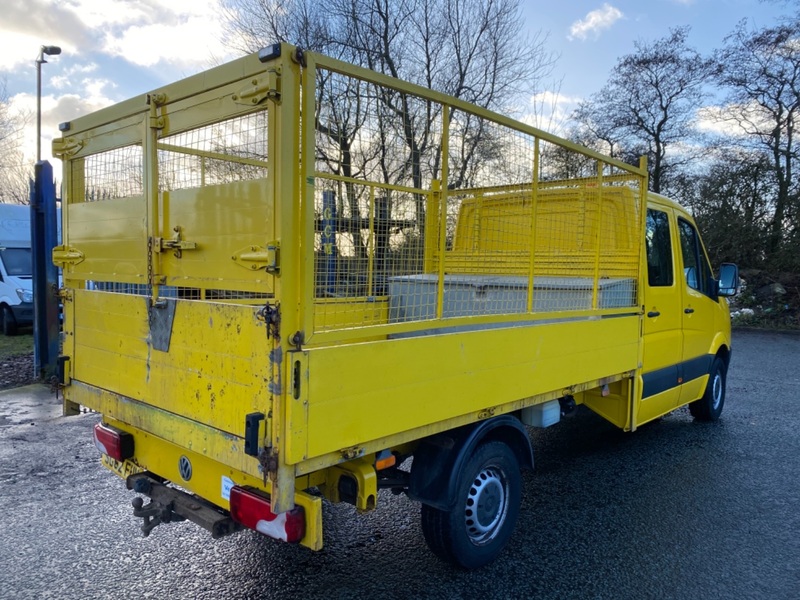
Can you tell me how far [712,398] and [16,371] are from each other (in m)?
9.44

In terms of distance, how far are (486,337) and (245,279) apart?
1.27 meters

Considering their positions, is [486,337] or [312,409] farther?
[486,337]

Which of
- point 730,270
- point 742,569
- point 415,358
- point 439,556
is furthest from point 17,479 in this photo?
point 730,270

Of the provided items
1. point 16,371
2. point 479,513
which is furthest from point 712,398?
point 16,371

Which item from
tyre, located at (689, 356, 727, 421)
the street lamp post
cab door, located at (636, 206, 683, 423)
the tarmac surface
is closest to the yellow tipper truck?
cab door, located at (636, 206, 683, 423)

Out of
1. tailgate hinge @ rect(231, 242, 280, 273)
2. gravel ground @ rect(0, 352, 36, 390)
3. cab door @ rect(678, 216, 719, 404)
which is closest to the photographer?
tailgate hinge @ rect(231, 242, 280, 273)

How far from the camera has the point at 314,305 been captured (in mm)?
2289

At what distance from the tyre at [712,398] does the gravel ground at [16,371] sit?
337 inches

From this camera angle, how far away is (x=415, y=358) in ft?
8.57

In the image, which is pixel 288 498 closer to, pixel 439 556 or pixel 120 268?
pixel 439 556

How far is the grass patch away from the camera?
10008 millimetres

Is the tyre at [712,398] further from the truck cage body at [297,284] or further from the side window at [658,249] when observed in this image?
the truck cage body at [297,284]

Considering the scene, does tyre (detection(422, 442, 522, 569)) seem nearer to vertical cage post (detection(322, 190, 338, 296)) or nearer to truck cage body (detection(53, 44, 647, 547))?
truck cage body (detection(53, 44, 647, 547))

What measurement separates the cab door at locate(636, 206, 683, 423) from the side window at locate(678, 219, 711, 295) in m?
0.34
